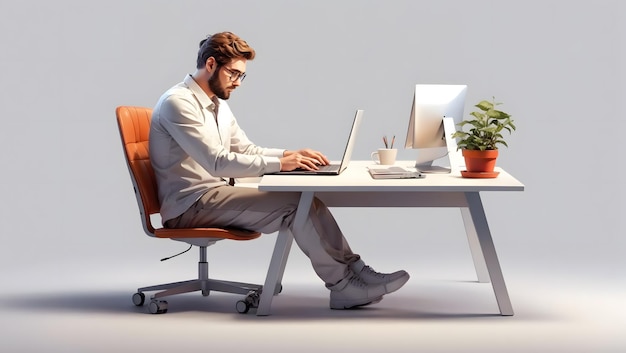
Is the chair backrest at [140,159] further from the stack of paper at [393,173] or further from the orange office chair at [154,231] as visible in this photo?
the stack of paper at [393,173]

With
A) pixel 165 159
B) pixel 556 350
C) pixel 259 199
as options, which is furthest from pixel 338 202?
pixel 556 350

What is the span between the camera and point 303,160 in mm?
6125

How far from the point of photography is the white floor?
17.5 feet

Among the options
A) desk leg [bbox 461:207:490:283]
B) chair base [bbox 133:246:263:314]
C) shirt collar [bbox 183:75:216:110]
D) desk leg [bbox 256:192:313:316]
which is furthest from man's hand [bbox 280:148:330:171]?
desk leg [bbox 461:207:490:283]

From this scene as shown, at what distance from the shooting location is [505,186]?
5.64 metres

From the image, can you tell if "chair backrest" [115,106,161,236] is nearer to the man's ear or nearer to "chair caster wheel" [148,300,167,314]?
"chair caster wheel" [148,300,167,314]

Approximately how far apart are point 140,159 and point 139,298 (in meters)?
0.70

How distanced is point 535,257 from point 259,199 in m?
2.46

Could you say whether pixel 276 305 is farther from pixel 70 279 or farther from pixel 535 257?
pixel 535 257

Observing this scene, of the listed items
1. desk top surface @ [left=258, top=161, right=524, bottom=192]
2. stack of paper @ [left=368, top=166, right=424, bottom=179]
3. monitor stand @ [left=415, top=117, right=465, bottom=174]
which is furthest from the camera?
monitor stand @ [left=415, top=117, right=465, bottom=174]

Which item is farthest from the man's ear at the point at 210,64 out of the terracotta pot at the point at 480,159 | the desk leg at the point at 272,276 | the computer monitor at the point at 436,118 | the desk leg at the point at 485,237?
the desk leg at the point at 485,237

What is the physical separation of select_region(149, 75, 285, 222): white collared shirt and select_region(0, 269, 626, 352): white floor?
59cm

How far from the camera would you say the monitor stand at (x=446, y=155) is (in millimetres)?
6391

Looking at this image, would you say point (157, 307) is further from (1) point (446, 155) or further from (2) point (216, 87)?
(1) point (446, 155)
